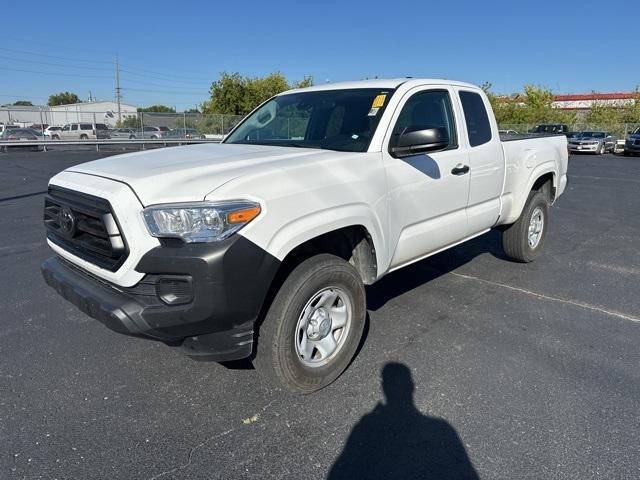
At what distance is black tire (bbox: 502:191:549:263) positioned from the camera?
549cm

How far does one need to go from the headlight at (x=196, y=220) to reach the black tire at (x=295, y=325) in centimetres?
56

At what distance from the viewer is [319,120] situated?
403cm

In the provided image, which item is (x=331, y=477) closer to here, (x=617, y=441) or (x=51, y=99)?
(x=617, y=441)

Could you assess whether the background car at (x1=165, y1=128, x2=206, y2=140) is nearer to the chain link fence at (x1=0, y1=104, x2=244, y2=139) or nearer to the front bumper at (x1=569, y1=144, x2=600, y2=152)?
the chain link fence at (x1=0, y1=104, x2=244, y2=139)

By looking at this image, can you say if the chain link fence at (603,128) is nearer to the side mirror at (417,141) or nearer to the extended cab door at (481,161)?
the extended cab door at (481,161)

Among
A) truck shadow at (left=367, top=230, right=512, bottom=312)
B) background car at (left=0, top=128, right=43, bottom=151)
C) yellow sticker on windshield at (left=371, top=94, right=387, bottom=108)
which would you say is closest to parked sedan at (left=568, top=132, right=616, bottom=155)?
truck shadow at (left=367, top=230, right=512, bottom=312)

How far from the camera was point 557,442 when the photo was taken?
2.62 metres

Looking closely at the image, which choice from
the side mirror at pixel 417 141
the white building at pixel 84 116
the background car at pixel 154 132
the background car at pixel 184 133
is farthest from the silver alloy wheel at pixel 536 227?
the white building at pixel 84 116

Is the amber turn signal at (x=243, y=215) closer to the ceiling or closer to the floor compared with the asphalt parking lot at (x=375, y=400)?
closer to the ceiling

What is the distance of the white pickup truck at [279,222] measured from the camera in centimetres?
246

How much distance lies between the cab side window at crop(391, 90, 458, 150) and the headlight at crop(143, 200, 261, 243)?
1570 mm

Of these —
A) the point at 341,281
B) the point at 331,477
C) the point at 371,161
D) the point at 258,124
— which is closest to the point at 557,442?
the point at 331,477

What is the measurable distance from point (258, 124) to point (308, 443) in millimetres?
2893

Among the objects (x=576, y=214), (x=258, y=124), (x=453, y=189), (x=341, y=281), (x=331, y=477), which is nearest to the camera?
(x=331, y=477)
